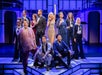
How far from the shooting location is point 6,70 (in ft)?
34.4

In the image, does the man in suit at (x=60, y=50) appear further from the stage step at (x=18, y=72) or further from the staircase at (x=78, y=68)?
the stage step at (x=18, y=72)

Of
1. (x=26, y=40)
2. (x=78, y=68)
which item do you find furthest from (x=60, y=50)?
(x=26, y=40)

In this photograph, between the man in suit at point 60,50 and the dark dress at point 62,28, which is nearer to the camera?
the man in suit at point 60,50

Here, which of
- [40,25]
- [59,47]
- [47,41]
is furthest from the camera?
[40,25]

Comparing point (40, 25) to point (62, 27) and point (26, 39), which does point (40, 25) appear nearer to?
point (62, 27)

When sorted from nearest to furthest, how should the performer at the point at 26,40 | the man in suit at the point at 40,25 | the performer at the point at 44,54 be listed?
the performer at the point at 26,40, the performer at the point at 44,54, the man in suit at the point at 40,25

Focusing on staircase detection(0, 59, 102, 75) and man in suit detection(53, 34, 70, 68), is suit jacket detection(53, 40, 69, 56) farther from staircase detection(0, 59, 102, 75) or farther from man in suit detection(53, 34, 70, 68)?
staircase detection(0, 59, 102, 75)

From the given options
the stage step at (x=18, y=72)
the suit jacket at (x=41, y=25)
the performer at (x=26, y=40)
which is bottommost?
the stage step at (x=18, y=72)

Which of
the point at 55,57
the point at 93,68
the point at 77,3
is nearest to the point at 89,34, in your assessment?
the point at 77,3

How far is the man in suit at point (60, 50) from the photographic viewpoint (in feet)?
31.2

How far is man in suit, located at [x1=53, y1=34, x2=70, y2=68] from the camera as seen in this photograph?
951 centimetres

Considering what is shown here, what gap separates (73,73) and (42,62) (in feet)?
3.34

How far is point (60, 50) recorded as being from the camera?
9773 mm

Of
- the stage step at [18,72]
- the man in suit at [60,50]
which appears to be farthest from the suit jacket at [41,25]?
the stage step at [18,72]
